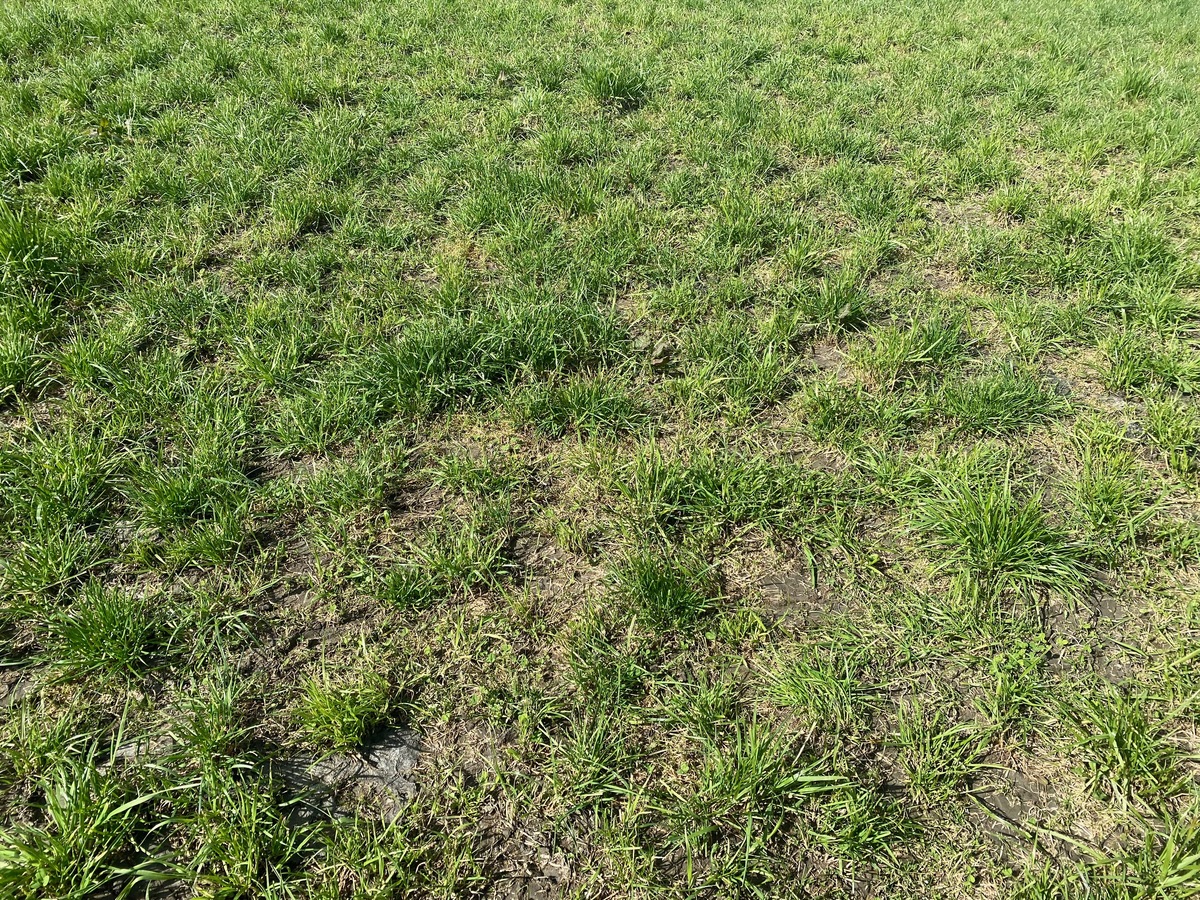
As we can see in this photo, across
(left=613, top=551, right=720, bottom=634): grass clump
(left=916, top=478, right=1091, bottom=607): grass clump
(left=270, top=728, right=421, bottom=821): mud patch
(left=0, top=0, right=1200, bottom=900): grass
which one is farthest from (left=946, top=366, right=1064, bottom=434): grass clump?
(left=270, top=728, right=421, bottom=821): mud patch

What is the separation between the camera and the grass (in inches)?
74.1

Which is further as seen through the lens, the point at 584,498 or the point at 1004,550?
the point at 584,498

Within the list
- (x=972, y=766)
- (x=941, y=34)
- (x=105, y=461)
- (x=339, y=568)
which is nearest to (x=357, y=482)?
(x=339, y=568)

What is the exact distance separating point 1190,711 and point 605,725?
70.6 inches

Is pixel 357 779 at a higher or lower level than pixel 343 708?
lower

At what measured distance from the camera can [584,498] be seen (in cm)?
272

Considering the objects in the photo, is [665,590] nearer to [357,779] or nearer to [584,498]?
[584,498]

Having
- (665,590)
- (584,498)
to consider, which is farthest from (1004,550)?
(584,498)

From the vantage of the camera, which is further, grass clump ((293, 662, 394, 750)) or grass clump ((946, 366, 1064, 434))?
grass clump ((946, 366, 1064, 434))

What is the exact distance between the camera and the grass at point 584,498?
6.17ft

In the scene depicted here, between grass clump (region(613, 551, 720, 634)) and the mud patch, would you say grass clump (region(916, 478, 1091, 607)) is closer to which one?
grass clump (region(613, 551, 720, 634))

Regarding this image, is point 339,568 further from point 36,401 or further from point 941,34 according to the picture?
point 941,34

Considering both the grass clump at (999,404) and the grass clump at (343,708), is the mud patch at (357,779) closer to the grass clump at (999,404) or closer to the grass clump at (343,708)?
the grass clump at (343,708)

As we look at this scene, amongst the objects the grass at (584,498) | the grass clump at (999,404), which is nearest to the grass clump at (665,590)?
the grass at (584,498)
